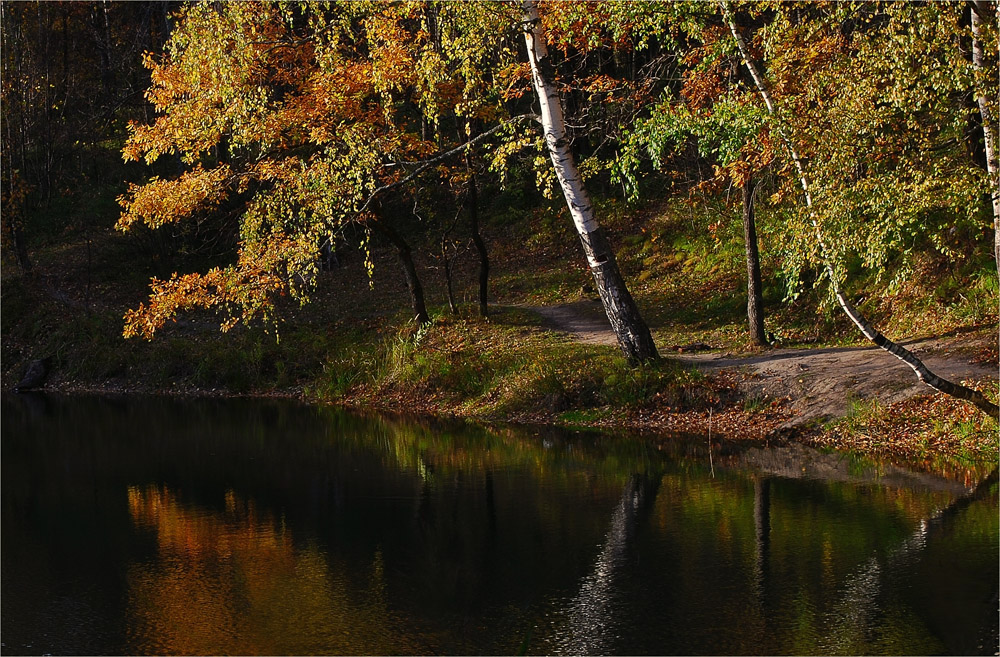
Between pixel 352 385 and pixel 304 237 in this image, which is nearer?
pixel 304 237

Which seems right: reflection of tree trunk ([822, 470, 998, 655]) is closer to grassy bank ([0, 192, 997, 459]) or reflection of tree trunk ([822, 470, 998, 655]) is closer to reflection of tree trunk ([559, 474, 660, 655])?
reflection of tree trunk ([559, 474, 660, 655])

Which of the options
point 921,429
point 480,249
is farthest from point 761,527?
point 480,249

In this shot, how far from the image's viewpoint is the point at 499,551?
33.7 feet

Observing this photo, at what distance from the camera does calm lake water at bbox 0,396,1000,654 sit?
784cm

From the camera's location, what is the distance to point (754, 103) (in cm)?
1456

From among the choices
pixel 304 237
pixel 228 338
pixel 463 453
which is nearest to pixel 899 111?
pixel 463 453

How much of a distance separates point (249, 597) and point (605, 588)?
3165mm

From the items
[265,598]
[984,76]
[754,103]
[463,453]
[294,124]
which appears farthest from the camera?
[294,124]

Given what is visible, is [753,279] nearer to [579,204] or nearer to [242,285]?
[579,204]

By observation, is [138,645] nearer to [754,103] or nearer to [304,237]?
[304,237]

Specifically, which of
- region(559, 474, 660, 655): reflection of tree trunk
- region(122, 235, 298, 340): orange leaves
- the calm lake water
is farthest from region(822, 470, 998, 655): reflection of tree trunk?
region(122, 235, 298, 340): orange leaves

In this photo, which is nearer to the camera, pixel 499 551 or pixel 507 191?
pixel 499 551

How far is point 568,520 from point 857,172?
219 inches

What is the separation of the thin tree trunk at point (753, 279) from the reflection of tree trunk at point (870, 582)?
7663 mm
